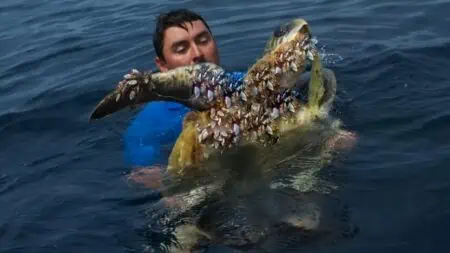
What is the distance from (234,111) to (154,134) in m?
1.21

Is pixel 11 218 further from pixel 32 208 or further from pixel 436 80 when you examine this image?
pixel 436 80

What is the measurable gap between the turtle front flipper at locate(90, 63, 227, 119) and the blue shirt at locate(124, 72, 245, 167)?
98cm

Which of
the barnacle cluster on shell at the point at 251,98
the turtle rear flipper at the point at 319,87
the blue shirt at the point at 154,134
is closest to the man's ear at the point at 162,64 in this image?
the blue shirt at the point at 154,134

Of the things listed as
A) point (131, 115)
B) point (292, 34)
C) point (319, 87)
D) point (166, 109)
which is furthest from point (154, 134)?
point (131, 115)

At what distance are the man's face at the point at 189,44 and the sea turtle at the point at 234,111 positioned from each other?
2.63 feet

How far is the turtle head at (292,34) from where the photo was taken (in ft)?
16.7

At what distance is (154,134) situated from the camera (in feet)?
19.6

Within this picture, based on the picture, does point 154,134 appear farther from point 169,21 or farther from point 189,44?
point 169,21

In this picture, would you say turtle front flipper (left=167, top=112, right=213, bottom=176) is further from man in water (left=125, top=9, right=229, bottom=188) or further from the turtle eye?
the turtle eye

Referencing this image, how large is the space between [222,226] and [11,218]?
1.89 m

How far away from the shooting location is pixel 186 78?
4777 millimetres

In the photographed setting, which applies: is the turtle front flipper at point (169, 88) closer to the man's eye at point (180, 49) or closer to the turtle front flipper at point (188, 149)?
the turtle front flipper at point (188, 149)

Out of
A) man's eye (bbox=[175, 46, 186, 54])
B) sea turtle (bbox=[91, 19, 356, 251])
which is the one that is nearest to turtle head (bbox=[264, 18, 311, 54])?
sea turtle (bbox=[91, 19, 356, 251])

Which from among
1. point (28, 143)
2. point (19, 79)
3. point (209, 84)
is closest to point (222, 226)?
point (209, 84)
